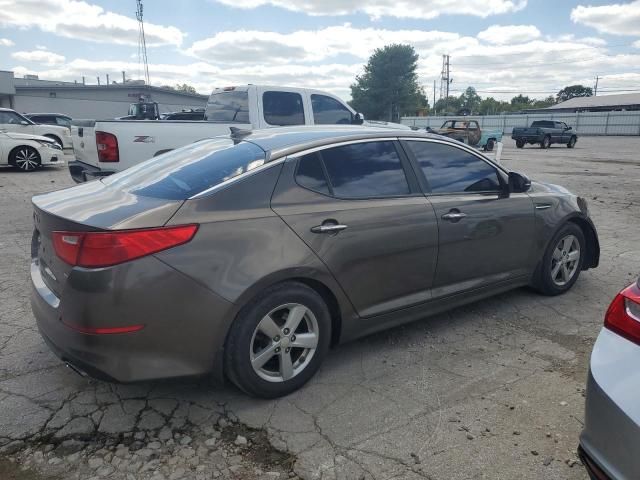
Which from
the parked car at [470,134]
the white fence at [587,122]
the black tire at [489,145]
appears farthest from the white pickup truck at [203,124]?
the white fence at [587,122]

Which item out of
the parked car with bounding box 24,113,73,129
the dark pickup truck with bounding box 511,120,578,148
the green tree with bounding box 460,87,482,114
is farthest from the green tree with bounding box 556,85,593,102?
the parked car with bounding box 24,113,73,129

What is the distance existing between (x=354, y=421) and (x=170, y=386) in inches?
47.3

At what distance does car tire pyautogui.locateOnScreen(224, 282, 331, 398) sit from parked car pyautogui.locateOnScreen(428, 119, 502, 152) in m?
22.6

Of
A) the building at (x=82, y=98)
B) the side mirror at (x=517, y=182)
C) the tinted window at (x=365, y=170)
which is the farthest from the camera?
the building at (x=82, y=98)

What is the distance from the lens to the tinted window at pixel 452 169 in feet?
12.5

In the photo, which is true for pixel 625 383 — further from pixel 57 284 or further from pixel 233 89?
pixel 233 89

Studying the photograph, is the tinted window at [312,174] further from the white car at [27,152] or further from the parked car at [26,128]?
the parked car at [26,128]

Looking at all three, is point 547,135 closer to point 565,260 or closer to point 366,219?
point 565,260

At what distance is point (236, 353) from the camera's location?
2824 mm

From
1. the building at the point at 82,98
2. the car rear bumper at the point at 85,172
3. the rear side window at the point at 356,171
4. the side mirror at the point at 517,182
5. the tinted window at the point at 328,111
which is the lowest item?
the car rear bumper at the point at 85,172

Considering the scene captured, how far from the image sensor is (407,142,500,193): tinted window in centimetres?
382

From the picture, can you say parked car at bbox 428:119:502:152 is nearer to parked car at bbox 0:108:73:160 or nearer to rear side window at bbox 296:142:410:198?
parked car at bbox 0:108:73:160

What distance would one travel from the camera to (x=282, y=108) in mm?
8945

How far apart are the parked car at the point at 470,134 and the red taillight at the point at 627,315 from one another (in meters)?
23.3
